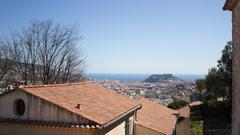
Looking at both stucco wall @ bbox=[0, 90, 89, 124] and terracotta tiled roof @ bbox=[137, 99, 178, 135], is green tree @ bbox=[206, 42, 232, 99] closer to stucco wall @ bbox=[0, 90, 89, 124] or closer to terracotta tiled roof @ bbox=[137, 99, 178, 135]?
terracotta tiled roof @ bbox=[137, 99, 178, 135]

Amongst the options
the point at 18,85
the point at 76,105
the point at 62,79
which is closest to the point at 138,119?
the point at 76,105

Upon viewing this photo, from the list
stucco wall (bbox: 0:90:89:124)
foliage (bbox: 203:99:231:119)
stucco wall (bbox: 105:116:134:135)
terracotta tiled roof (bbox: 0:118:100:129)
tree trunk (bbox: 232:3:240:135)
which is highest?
tree trunk (bbox: 232:3:240:135)

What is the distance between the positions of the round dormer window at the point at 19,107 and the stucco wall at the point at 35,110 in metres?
0.15

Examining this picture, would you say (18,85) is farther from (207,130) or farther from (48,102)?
(207,130)

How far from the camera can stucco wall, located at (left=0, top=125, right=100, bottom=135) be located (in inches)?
574

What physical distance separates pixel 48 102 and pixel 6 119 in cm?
Answer: 264

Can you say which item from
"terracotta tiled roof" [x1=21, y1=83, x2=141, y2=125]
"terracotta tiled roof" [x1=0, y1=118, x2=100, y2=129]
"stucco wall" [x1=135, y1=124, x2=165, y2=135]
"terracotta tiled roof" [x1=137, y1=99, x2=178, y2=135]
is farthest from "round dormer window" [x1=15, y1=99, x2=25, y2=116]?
"terracotta tiled roof" [x1=137, y1=99, x2=178, y2=135]

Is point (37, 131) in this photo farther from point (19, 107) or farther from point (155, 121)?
point (155, 121)

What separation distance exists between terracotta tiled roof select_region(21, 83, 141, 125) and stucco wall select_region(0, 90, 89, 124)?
217mm

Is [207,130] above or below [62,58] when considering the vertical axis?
below

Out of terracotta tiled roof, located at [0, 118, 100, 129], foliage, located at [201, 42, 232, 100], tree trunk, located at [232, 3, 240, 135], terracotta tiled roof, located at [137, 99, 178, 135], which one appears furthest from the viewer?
foliage, located at [201, 42, 232, 100]

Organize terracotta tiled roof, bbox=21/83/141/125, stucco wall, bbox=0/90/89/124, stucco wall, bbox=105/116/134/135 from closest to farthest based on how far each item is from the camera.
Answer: stucco wall, bbox=0/90/89/124 < terracotta tiled roof, bbox=21/83/141/125 < stucco wall, bbox=105/116/134/135

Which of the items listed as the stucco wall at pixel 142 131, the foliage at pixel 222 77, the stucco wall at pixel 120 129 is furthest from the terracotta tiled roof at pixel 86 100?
the foliage at pixel 222 77

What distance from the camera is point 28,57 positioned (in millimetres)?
34250
